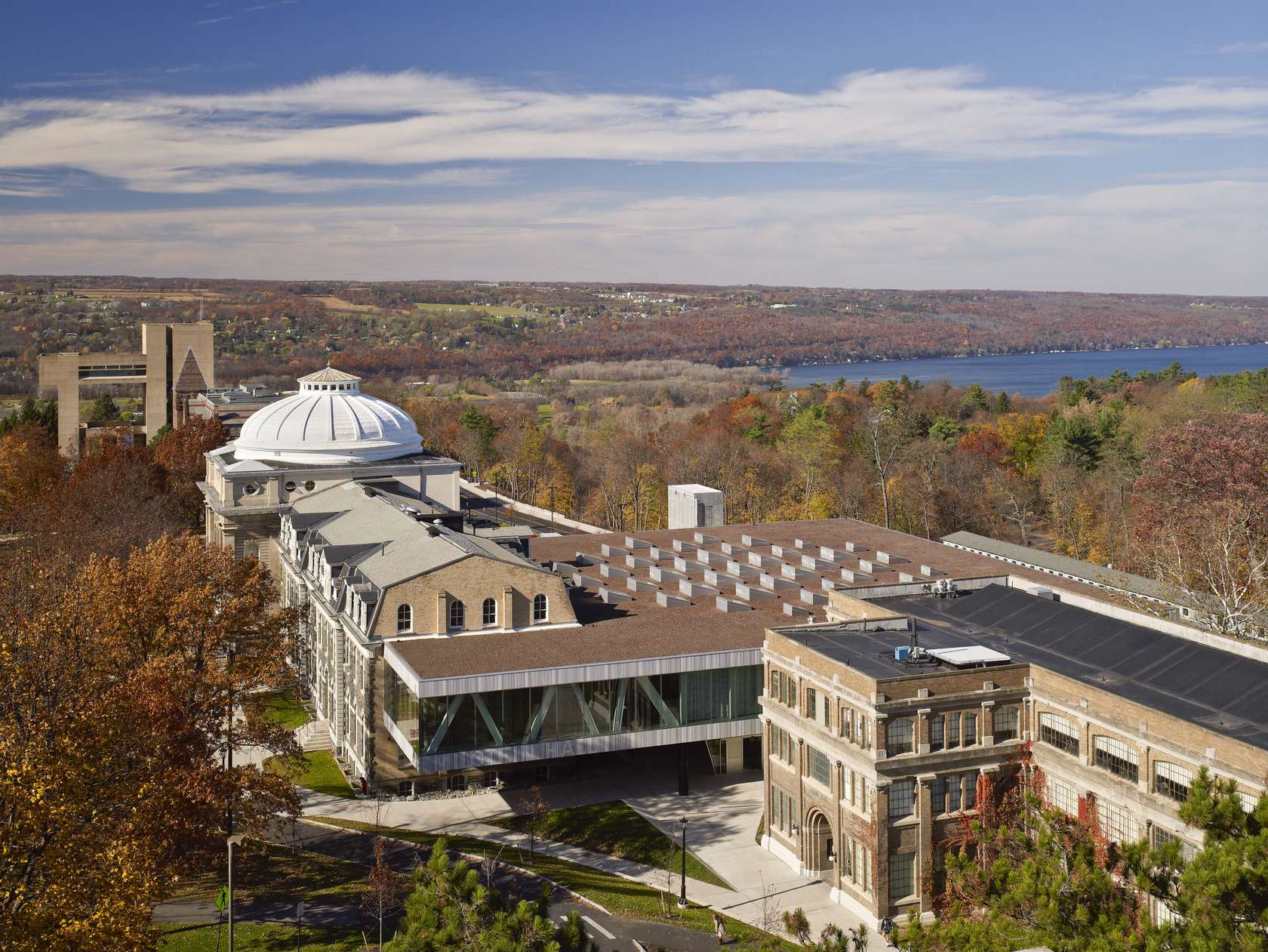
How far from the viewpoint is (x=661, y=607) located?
6069 centimetres

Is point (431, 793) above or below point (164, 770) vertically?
below

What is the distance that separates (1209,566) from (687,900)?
32200 millimetres

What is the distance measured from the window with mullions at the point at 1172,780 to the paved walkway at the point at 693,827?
10.5m

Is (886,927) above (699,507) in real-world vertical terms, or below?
below

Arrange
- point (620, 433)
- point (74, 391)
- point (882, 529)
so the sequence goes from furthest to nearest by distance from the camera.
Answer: point (620, 433) → point (74, 391) → point (882, 529)

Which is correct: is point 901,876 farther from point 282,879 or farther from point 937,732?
point 282,879

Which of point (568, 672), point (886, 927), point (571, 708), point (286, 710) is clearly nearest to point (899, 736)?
point (886, 927)

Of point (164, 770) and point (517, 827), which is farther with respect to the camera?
point (517, 827)

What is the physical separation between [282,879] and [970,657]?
85.0 ft

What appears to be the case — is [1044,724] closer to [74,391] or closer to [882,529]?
[882,529]

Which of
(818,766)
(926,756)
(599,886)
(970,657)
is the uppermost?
(970,657)

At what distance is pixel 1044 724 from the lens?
42.6 metres

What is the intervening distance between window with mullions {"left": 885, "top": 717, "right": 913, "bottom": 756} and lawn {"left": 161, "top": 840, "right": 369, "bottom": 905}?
19033 millimetres

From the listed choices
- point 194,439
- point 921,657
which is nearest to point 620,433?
point 194,439
